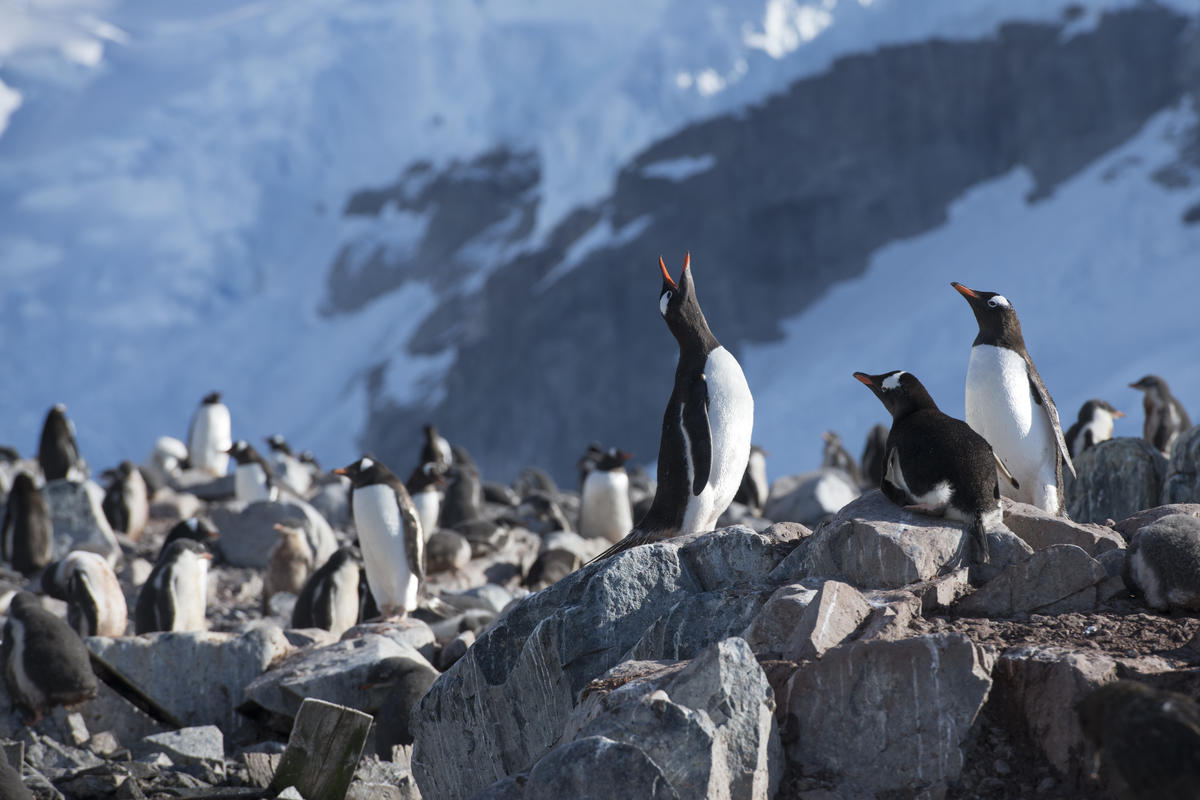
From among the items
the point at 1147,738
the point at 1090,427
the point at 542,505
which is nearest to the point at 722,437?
the point at 1147,738

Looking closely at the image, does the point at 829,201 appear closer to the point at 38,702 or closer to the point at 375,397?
the point at 375,397

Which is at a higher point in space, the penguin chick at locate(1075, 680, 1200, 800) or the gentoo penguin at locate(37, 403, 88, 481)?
the gentoo penguin at locate(37, 403, 88, 481)

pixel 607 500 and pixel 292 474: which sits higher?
pixel 292 474

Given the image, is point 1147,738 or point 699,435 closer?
point 1147,738

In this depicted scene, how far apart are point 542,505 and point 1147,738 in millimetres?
11556

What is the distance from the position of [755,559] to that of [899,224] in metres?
38.6

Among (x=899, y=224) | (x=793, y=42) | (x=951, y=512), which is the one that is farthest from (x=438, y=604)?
(x=793, y=42)

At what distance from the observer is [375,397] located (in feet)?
159

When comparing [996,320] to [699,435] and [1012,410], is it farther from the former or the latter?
[699,435]

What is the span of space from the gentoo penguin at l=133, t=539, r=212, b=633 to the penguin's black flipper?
4039mm

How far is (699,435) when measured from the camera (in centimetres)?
508

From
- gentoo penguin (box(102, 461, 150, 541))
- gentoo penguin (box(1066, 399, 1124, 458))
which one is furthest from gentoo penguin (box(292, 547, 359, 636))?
gentoo penguin (box(102, 461, 150, 541))

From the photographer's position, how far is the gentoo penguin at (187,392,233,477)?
17625mm

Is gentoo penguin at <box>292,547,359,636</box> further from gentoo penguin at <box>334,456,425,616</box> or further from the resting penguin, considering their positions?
the resting penguin
